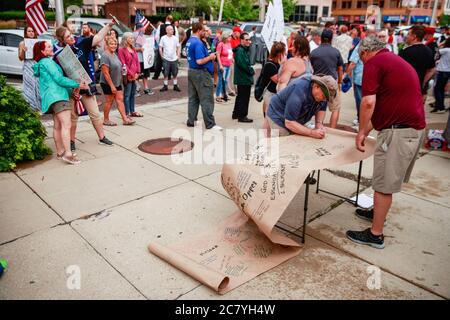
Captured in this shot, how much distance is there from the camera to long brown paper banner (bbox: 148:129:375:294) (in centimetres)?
289

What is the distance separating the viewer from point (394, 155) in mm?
3225

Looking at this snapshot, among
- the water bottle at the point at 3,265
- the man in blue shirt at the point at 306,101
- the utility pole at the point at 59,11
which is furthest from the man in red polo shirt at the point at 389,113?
the utility pole at the point at 59,11

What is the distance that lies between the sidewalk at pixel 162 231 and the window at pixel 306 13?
7026 cm

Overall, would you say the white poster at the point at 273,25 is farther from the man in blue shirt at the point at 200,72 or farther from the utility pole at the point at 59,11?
the utility pole at the point at 59,11

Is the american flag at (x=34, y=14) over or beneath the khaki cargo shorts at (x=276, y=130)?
over

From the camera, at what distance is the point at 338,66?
6855 millimetres

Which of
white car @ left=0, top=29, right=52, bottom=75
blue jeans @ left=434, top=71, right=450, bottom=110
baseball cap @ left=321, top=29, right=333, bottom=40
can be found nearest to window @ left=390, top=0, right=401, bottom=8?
blue jeans @ left=434, top=71, right=450, bottom=110

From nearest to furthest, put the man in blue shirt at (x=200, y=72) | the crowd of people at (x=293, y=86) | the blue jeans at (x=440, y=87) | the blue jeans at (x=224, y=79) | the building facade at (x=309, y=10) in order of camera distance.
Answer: the crowd of people at (x=293, y=86)
the man in blue shirt at (x=200, y=72)
the blue jeans at (x=440, y=87)
the blue jeans at (x=224, y=79)
the building facade at (x=309, y=10)

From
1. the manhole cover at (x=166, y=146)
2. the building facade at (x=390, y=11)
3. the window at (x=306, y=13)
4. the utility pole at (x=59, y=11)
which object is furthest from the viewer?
the building facade at (x=390, y=11)

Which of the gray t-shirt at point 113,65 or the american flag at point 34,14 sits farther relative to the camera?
the american flag at point 34,14

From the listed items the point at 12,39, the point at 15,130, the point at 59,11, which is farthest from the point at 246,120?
the point at 12,39

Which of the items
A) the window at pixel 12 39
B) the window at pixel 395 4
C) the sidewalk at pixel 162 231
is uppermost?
the window at pixel 395 4

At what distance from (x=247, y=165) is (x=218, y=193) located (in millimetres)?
1434

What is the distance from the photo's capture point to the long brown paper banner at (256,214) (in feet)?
9.49
